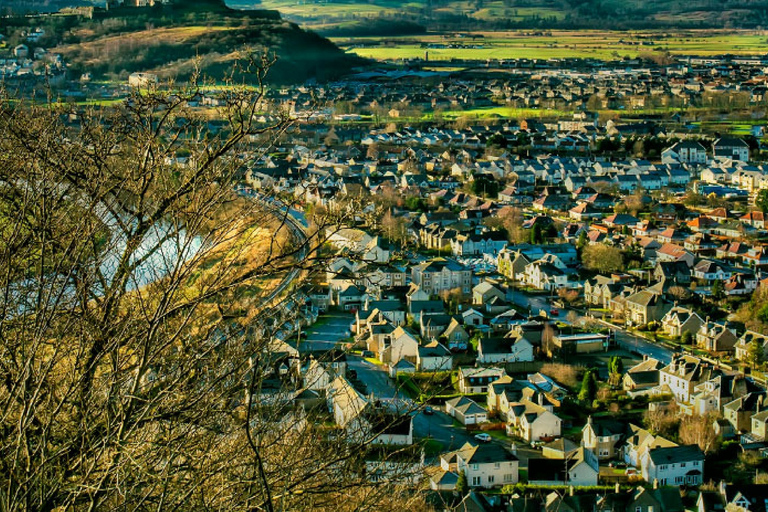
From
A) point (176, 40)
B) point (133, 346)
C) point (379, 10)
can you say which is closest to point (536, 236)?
point (133, 346)

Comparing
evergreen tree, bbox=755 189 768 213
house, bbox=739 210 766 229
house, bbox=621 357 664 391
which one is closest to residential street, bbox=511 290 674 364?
house, bbox=621 357 664 391

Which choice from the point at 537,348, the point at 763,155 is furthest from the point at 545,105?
the point at 537,348

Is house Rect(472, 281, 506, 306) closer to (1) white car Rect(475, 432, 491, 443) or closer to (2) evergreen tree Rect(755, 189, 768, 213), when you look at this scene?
(1) white car Rect(475, 432, 491, 443)

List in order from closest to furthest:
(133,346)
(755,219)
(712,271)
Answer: (133,346) < (712,271) < (755,219)

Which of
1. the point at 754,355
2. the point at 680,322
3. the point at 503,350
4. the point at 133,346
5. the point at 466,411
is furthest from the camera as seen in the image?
the point at 680,322

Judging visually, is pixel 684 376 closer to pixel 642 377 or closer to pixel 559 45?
pixel 642 377

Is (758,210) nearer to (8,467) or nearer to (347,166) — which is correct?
(347,166)

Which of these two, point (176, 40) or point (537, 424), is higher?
point (176, 40)
